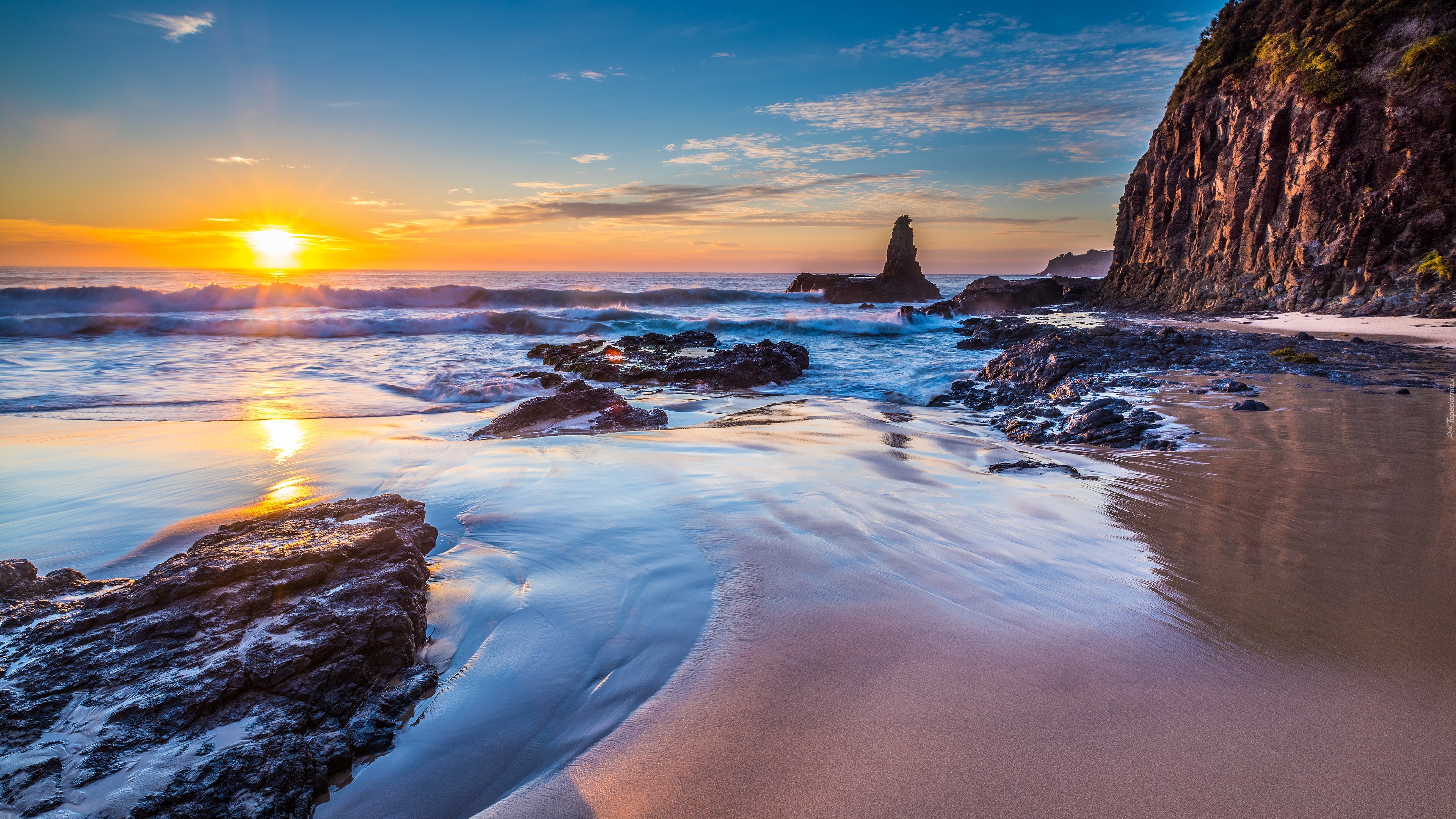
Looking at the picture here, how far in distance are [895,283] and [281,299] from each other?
3856 centimetres

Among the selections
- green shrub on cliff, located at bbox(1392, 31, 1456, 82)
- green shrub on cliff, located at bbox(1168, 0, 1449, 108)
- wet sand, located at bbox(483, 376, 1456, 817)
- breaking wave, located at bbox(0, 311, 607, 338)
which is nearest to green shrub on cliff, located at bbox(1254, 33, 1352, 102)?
green shrub on cliff, located at bbox(1168, 0, 1449, 108)

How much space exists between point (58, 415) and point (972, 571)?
980cm

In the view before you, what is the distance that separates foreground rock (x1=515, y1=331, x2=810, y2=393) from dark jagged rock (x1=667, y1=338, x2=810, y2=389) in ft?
0.03

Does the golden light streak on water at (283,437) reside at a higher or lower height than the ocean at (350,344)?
lower

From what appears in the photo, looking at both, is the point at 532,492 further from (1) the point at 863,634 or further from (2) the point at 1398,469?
(2) the point at 1398,469

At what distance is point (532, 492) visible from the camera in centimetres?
396

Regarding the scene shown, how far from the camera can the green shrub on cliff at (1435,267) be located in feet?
48.4

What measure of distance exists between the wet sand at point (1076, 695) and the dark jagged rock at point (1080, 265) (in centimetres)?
10620

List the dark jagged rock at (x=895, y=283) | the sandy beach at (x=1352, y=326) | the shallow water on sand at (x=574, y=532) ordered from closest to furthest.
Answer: the shallow water on sand at (x=574, y=532), the sandy beach at (x=1352, y=326), the dark jagged rock at (x=895, y=283)

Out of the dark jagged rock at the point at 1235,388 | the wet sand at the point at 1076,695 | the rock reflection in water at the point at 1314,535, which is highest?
the dark jagged rock at the point at 1235,388

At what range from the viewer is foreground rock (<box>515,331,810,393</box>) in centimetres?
1017

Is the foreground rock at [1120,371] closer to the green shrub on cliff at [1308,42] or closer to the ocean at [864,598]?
the ocean at [864,598]

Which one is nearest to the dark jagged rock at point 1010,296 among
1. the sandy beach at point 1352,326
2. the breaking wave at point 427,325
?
the breaking wave at point 427,325

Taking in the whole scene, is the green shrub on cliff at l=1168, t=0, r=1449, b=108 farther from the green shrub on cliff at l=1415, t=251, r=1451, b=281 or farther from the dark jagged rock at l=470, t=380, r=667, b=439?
the dark jagged rock at l=470, t=380, r=667, b=439
